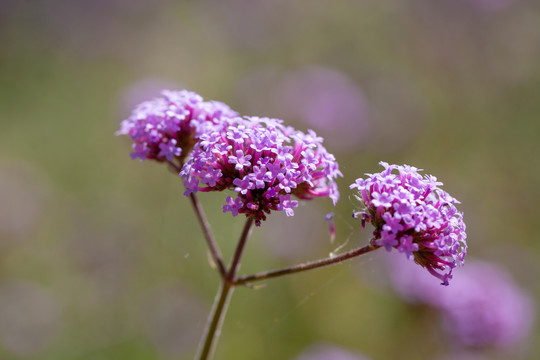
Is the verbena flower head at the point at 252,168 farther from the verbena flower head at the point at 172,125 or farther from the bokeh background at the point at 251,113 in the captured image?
the bokeh background at the point at 251,113

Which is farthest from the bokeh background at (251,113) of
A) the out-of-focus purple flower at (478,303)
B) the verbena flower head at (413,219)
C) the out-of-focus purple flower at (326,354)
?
the verbena flower head at (413,219)

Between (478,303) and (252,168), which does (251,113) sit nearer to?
(478,303)

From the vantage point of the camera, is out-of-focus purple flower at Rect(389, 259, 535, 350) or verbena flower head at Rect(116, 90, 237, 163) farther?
out-of-focus purple flower at Rect(389, 259, 535, 350)

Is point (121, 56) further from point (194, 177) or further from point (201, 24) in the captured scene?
point (194, 177)

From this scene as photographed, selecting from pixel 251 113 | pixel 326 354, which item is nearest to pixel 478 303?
pixel 326 354

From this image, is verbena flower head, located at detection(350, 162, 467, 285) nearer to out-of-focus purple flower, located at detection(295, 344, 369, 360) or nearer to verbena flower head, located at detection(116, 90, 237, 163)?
verbena flower head, located at detection(116, 90, 237, 163)

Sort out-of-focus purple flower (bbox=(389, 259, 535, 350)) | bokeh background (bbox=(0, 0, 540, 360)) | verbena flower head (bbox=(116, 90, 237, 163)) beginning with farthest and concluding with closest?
1. bokeh background (bbox=(0, 0, 540, 360))
2. out-of-focus purple flower (bbox=(389, 259, 535, 350))
3. verbena flower head (bbox=(116, 90, 237, 163))

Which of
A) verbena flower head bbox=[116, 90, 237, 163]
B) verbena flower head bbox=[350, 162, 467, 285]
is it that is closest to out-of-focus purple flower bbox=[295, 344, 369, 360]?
verbena flower head bbox=[350, 162, 467, 285]

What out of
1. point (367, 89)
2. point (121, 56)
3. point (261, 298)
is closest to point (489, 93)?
point (367, 89)
